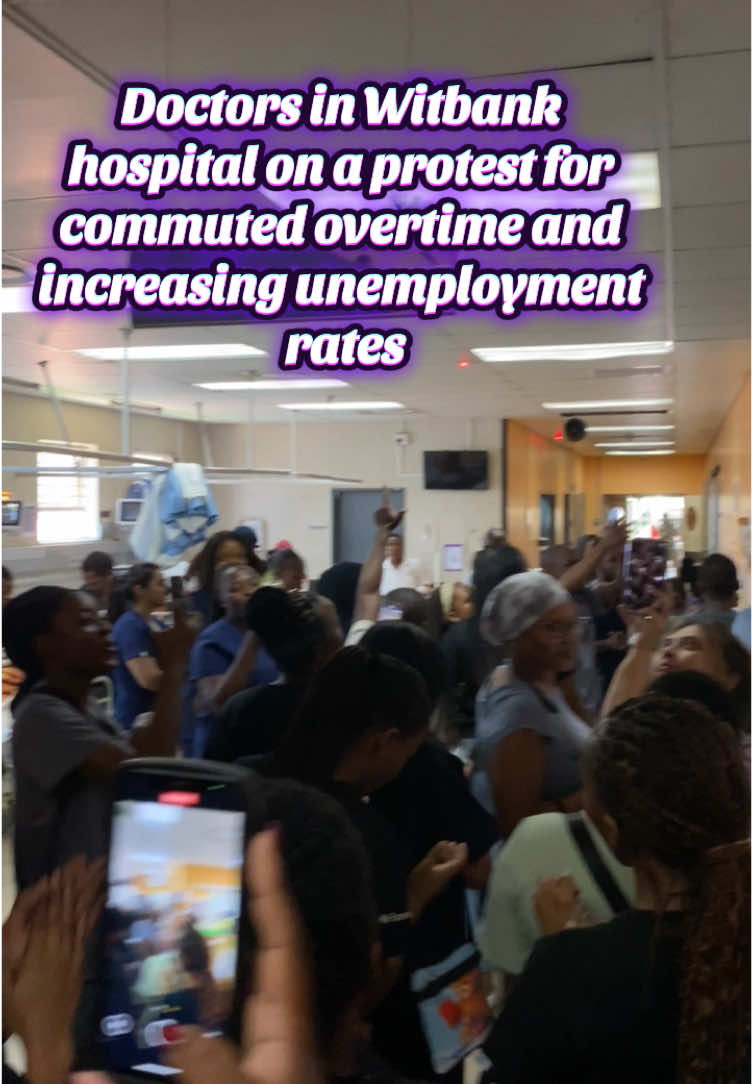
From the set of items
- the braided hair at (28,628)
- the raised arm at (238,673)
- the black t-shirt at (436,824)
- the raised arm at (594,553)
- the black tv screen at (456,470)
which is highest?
the black tv screen at (456,470)

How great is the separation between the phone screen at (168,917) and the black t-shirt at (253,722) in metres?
0.81

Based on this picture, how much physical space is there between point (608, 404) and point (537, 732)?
279 inches

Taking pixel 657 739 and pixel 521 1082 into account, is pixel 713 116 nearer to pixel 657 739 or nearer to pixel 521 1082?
pixel 657 739

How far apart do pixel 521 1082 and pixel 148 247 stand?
5.30ft

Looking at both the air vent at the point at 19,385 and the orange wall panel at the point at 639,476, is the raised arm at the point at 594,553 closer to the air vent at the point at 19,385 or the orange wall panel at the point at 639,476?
the air vent at the point at 19,385

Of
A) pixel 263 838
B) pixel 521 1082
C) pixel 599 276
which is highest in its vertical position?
pixel 599 276

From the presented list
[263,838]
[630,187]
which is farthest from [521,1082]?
[630,187]

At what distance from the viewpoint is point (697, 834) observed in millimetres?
989

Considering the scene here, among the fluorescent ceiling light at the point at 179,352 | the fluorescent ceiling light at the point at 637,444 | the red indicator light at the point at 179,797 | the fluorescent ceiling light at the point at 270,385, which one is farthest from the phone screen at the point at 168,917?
the fluorescent ceiling light at the point at 637,444

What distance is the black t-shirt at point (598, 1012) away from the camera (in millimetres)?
936

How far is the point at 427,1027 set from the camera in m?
1.39

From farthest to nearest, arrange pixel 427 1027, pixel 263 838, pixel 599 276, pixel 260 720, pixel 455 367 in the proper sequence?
pixel 455 367, pixel 599 276, pixel 260 720, pixel 427 1027, pixel 263 838

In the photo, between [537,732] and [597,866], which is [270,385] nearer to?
[537,732]

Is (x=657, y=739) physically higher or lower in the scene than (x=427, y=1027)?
higher
